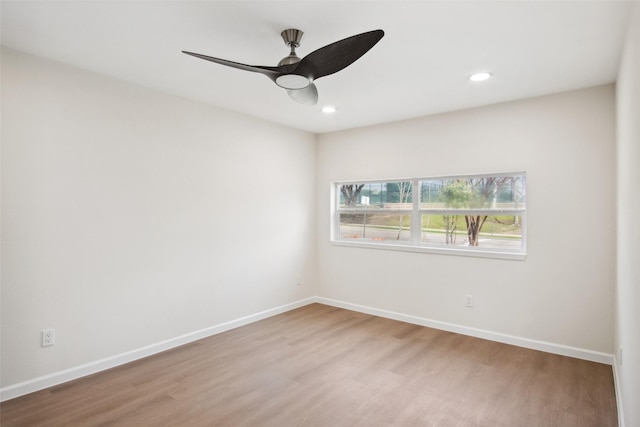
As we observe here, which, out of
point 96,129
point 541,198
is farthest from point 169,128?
point 541,198

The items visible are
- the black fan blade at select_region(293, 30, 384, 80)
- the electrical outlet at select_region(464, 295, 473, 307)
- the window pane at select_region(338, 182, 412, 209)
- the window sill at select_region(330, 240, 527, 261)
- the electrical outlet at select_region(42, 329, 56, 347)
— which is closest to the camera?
the black fan blade at select_region(293, 30, 384, 80)

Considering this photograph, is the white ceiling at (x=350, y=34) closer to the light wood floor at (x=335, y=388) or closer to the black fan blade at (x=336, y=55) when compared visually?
the black fan blade at (x=336, y=55)

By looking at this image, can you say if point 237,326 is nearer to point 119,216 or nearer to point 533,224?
point 119,216

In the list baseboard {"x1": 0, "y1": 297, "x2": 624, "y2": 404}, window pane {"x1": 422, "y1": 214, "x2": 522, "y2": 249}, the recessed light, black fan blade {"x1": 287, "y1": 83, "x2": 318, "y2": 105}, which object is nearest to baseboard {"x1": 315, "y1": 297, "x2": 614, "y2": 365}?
baseboard {"x1": 0, "y1": 297, "x2": 624, "y2": 404}

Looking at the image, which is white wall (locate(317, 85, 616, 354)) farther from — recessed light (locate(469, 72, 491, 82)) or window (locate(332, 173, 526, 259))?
recessed light (locate(469, 72, 491, 82))

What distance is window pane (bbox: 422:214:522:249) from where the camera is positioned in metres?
3.62

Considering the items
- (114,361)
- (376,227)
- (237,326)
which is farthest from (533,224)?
(114,361)

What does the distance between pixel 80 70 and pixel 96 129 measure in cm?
48

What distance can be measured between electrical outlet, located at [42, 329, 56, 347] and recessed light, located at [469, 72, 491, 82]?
12.9 feet

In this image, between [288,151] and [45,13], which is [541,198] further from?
[45,13]

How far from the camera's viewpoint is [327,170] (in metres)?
5.07

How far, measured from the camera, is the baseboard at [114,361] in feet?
8.24

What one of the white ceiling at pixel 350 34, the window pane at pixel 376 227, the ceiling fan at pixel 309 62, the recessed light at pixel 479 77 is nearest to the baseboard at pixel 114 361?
the window pane at pixel 376 227

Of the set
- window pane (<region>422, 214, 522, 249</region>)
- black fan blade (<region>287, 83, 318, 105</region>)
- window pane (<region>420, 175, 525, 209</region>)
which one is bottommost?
window pane (<region>422, 214, 522, 249</region>)
